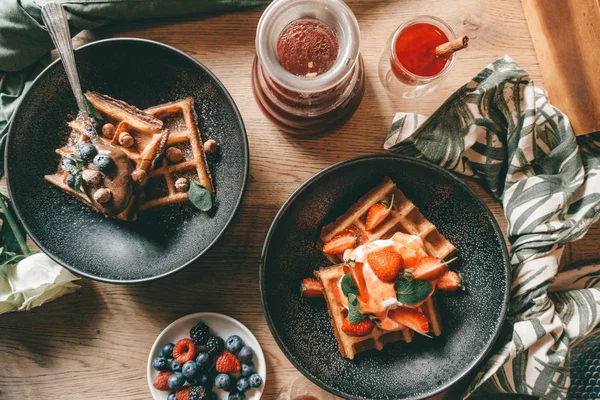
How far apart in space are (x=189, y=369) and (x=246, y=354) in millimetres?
160

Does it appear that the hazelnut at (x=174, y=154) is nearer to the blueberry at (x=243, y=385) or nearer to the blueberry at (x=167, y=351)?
the blueberry at (x=167, y=351)

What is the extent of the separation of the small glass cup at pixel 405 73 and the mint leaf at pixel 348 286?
0.56 meters

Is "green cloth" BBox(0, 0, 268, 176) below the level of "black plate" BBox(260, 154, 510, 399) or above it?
above

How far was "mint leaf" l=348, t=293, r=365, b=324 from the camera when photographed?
1316 millimetres

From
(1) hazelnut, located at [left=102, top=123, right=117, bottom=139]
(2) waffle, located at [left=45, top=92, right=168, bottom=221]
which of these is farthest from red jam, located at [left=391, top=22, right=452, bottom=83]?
(1) hazelnut, located at [left=102, top=123, right=117, bottom=139]

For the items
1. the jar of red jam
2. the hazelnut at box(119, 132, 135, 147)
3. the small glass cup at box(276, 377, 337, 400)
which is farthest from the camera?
the small glass cup at box(276, 377, 337, 400)

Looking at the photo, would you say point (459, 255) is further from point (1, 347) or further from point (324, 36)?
point (1, 347)

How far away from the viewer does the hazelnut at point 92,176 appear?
→ 1276 mm

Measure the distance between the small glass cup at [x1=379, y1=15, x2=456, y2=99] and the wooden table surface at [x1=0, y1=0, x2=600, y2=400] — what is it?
3 centimetres

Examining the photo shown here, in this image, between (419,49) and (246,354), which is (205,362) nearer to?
(246,354)

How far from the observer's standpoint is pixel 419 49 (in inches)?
56.2

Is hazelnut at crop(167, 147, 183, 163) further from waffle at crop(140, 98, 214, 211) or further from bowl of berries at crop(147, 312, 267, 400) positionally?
bowl of berries at crop(147, 312, 267, 400)

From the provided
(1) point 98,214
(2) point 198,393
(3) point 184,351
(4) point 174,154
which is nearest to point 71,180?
(1) point 98,214

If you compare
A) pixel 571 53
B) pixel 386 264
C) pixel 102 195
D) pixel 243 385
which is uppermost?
pixel 102 195
